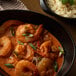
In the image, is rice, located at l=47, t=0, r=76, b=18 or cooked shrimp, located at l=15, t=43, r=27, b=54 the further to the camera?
rice, located at l=47, t=0, r=76, b=18

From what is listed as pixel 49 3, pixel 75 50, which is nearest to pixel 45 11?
pixel 49 3

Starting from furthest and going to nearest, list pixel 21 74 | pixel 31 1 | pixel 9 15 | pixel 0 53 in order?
pixel 31 1
pixel 9 15
pixel 0 53
pixel 21 74

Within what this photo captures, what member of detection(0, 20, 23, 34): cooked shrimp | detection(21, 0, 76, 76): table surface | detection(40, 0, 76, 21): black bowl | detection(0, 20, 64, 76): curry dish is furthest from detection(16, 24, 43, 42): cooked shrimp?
detection(21, 0, 76, 76): table surface

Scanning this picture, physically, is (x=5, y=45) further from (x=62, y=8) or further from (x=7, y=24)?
(x=62, y=8)

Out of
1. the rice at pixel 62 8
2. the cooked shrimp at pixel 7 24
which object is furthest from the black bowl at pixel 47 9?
the cooked shrimp at pixel 7 24

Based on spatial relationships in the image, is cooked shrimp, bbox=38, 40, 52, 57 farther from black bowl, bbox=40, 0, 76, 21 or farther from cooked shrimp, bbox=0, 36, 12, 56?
black bowl, bbox=40, 0, 76, 21

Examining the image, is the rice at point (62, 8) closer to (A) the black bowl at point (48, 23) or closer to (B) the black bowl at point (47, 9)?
(B) the black bowl at point (47, 9)

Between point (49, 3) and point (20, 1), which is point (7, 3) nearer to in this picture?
point (20, 1)
